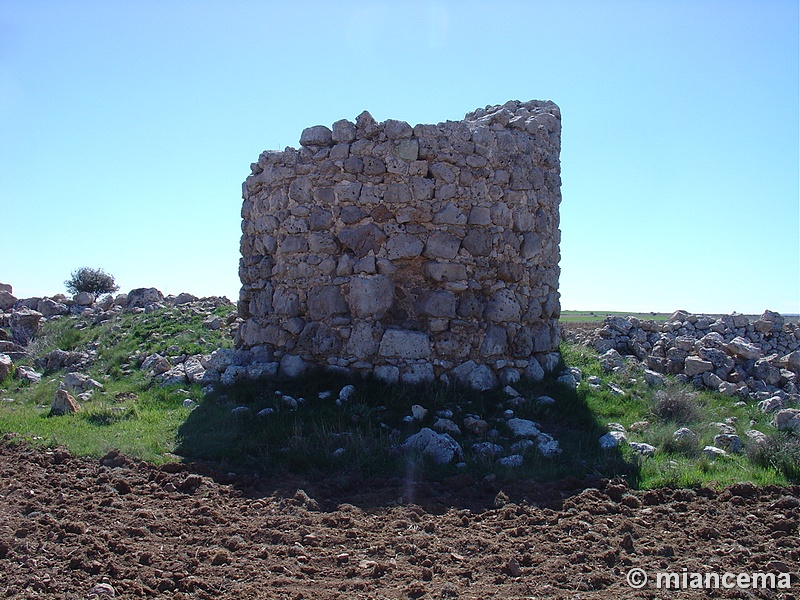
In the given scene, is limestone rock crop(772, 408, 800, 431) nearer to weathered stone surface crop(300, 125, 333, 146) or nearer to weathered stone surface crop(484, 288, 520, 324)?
weathered stone surface crop(484, 288, 520, 324)

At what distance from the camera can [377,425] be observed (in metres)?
6.44

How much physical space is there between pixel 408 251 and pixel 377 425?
206 cm

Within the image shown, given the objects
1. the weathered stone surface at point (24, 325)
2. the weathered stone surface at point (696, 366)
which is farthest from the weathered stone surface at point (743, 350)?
the weathered stone surface at point (24, 325)

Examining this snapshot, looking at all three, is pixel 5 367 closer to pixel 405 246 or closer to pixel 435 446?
pixel 405 246

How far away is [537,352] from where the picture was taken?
322 inches

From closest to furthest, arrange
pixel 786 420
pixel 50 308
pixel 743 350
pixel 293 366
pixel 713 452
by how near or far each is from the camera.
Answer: pixel 713 452
pixel 786 420
pixel 293 366
pixel 743 350
pixel 50 308

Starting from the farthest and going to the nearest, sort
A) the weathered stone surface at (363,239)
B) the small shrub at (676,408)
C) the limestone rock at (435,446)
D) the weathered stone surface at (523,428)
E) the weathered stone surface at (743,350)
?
the weathered stone surface at (743,350) → the weathered stone surface at (363,239) → the small shrub at (676,408) → the weathered stone surface at (523,428) → the limestone rock at (435,446)

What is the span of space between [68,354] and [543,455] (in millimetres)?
7975

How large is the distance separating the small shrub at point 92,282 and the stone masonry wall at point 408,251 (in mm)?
13035

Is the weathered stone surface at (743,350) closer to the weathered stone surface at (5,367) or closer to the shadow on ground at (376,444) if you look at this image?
the shadow on ground at (376,444)

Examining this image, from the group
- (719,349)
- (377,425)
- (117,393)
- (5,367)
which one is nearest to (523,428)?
(377,425)

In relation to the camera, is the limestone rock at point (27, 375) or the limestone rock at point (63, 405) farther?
the limestone rock at point (27, 375)

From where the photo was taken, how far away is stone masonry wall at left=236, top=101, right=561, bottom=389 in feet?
24.3

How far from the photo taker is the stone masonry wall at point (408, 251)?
24.3 ft
